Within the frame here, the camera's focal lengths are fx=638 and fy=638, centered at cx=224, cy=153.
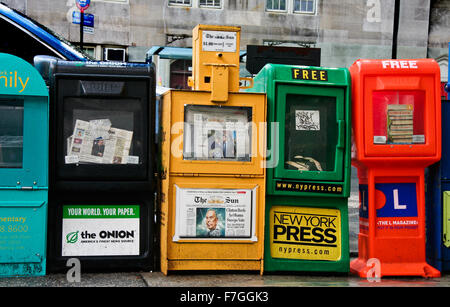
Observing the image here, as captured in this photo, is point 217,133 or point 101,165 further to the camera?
point 217,133

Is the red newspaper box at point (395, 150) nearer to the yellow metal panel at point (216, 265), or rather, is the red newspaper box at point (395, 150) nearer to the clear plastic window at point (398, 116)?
the clear plastic window at point (398, 116)

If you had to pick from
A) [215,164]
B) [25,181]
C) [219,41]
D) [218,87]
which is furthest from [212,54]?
[25,181]

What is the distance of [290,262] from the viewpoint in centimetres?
581

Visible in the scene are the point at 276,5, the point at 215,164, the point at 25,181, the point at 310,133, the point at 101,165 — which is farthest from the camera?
the point at 276,5

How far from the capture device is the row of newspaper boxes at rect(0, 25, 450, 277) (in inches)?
215

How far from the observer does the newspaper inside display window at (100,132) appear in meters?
5.54

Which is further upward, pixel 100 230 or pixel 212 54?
pixel 212 54

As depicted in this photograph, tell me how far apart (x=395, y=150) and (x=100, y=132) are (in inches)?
105

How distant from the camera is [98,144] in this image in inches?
220

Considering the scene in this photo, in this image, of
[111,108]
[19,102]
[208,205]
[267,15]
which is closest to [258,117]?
[208,205]

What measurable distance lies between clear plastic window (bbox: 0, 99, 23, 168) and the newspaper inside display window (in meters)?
0.39

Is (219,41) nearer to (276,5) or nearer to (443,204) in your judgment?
(443,204)

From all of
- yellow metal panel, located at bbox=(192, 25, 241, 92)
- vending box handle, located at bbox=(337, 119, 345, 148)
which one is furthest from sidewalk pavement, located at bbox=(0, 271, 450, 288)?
yellow metal panel, located at bbox=(192, 25, 241, 92)

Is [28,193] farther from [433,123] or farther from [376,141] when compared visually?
[433,123]
